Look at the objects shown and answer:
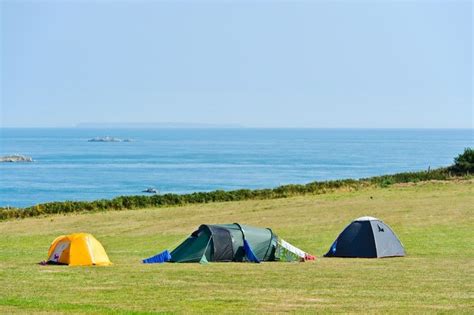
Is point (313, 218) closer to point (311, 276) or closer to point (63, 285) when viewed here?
point (311, 276)

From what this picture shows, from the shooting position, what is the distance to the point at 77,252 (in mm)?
29469

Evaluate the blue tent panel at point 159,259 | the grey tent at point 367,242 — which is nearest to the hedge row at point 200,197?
the blue tent panel at point 159,259

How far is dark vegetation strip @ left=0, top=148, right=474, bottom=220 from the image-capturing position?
5588 centimetres

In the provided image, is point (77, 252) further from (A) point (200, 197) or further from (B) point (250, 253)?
(A) point (200, 197)

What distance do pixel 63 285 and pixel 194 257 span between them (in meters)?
7.72

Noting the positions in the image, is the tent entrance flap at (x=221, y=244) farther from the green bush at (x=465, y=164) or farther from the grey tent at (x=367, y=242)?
the green bush at (x=465, y=164)

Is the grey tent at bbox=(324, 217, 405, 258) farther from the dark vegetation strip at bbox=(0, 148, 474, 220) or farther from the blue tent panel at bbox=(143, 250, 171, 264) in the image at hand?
the dark vegetation strip at bbox=(0, 148, 474, 220)

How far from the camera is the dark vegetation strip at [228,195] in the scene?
55.9m

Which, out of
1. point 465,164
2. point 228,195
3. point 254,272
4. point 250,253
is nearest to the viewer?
point 254,272

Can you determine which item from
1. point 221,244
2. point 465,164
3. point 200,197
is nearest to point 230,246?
point 221,244

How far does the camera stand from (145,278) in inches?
975

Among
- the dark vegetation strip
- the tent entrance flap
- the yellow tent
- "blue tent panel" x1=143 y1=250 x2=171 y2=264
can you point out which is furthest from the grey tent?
the dark vegetation strip

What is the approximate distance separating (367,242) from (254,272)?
770cm

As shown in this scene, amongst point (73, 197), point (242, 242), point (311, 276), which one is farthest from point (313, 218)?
point (73, 197)
